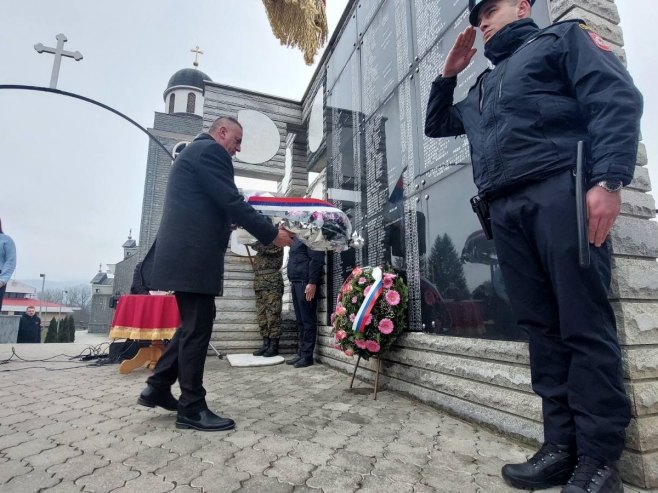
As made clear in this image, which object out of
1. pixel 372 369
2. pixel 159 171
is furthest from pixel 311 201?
pixel 159 171

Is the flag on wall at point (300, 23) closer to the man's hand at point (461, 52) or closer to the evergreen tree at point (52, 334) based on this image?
the man's hand at point (461, 52)

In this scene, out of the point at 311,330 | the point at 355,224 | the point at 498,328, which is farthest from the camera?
the point at 311,330

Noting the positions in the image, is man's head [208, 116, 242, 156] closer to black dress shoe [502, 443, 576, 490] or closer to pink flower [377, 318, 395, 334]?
pink flower [377, 318, 395, 334]

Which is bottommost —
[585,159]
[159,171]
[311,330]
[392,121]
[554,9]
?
[311,330]

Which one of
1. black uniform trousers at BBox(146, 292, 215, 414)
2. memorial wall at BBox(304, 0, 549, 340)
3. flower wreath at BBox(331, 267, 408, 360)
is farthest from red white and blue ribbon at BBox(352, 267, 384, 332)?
black uniform trousers at BBox(146, 292, 215, 414)

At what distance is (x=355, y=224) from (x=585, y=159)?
10.0ft

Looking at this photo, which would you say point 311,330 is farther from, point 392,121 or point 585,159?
point 585,159

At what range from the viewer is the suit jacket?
2.20m

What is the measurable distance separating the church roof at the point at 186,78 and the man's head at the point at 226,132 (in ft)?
99.0

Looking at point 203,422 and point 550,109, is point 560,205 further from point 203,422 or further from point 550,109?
point 203,422

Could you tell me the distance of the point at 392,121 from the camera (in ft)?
11.9

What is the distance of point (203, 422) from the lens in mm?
2135

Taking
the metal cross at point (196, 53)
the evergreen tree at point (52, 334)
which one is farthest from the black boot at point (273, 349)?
the metal cross at point (196, 53)

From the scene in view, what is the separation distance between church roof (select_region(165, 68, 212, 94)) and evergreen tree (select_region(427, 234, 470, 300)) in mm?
30873
